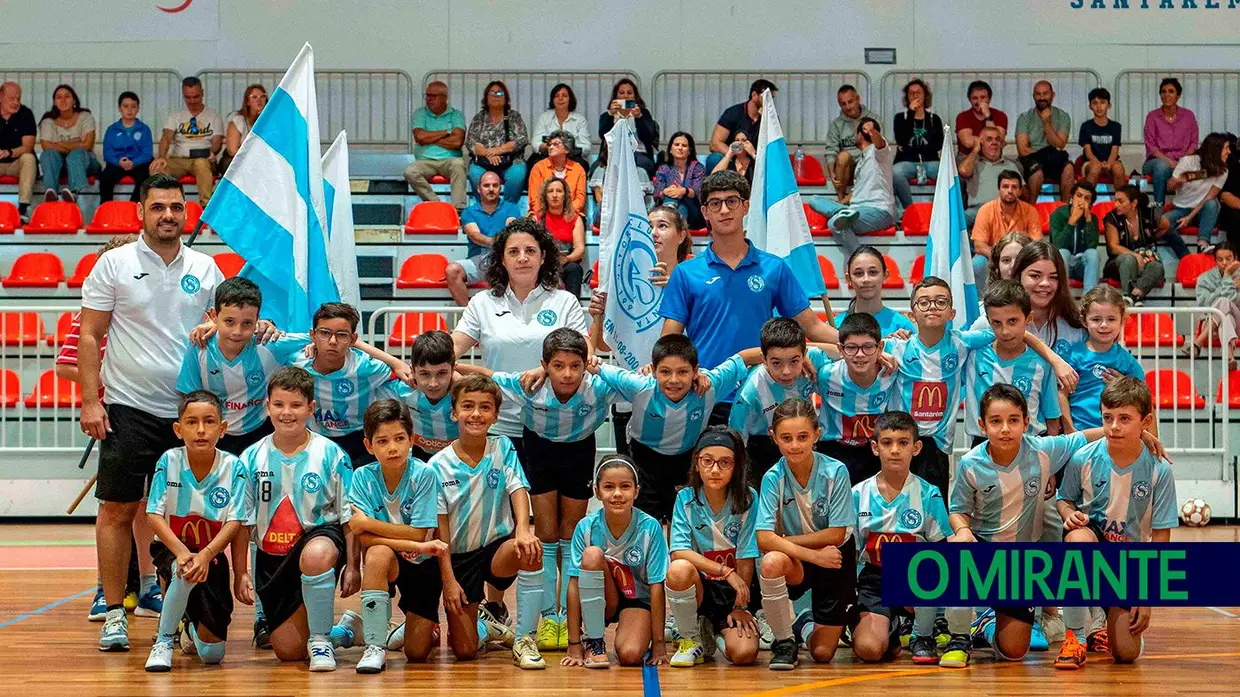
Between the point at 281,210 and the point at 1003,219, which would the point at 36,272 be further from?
the point at 1003,219

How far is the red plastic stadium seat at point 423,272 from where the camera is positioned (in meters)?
12.9

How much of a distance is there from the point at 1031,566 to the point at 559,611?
210 cm

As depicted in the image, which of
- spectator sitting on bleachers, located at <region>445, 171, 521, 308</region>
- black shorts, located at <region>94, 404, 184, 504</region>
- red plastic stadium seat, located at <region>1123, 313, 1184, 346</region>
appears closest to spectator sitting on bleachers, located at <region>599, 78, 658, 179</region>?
spectator sitting on bleachers, located at <region>445, 171, 521, 308</region>

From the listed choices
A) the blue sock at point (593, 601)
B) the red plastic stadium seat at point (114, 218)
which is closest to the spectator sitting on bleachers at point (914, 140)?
the red plastic stadium seat at point (114, 218)

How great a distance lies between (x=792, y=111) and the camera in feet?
50.7

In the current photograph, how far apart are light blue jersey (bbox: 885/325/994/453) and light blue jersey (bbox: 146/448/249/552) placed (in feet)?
9.27

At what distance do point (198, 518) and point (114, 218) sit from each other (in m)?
9.01

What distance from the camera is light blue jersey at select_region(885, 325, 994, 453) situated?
6.19 meters

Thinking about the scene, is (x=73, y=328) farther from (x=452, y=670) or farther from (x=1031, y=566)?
(x=1031, y=566)

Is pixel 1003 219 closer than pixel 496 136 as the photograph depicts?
Yes

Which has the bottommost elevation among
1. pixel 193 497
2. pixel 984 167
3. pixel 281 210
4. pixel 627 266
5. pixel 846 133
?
pixel 193 497

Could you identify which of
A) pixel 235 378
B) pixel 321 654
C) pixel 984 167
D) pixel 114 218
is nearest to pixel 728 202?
pixel 235 378

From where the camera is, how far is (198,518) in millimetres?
5746

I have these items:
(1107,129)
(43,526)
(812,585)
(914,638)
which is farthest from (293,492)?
(1107,129)
